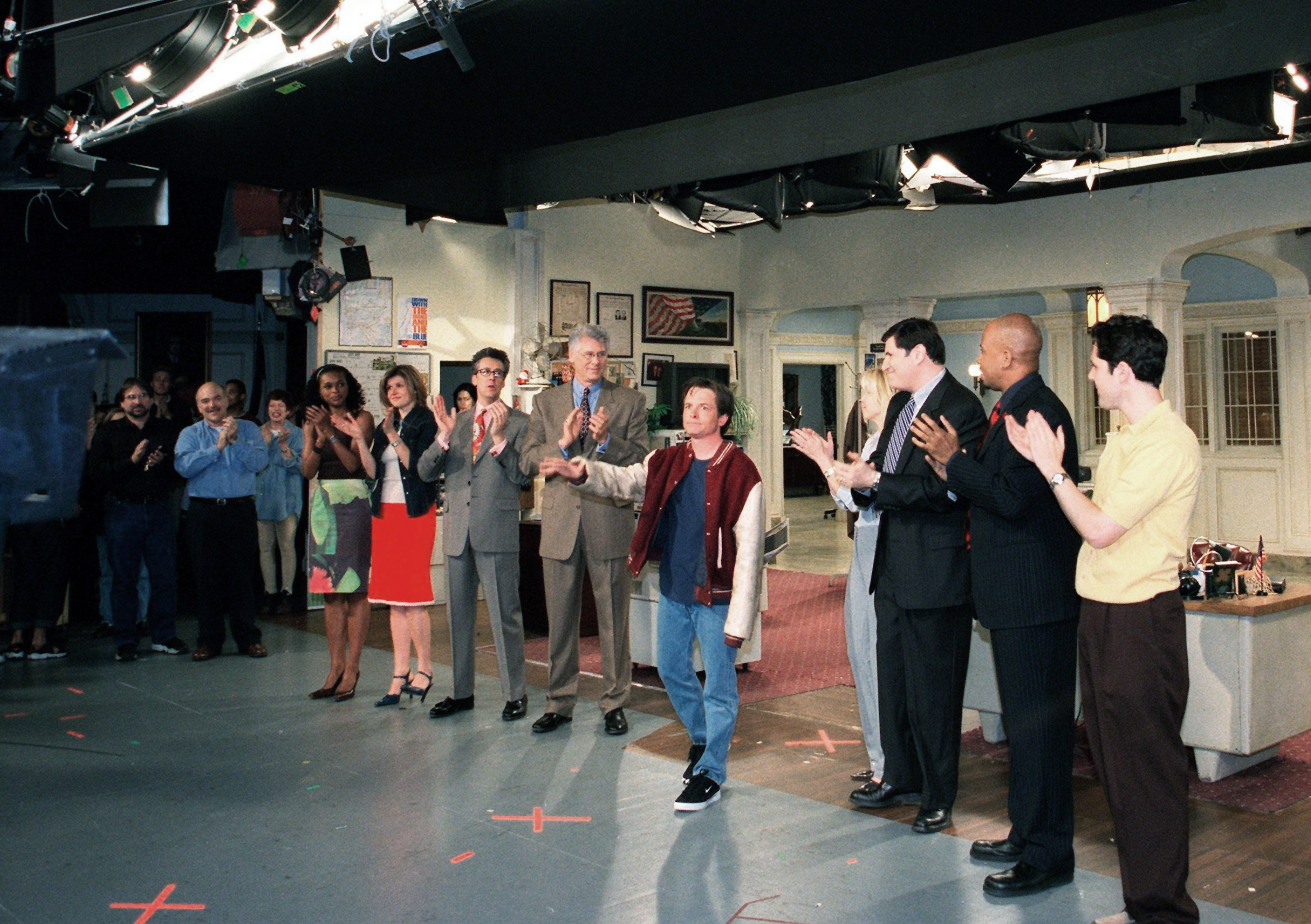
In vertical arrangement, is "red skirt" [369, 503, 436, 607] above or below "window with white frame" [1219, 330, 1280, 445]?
below

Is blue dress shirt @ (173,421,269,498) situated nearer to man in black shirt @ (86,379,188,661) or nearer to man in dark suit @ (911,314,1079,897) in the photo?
man in black shirt @ (86,379,188,661)

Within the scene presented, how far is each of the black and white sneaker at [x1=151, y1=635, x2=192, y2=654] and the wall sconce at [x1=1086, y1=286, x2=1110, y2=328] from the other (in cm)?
778

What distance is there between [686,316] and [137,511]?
6.48m

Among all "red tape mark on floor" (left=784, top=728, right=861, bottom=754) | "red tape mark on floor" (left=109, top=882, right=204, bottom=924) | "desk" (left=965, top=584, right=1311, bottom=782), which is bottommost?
"red tape mark on floor" (left=109, top=882, right=204, bottom=924)

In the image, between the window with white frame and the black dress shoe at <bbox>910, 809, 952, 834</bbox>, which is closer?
the black dress shoe at <bbox>910, 809, 952, 834</bbox>

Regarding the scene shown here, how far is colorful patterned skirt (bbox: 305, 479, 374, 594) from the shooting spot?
5598 mm

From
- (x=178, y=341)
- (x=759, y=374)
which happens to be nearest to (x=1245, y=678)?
(x=759, y=374)

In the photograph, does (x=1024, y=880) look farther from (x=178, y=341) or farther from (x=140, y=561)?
(x=178, y=341)

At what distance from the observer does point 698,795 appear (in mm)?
3984

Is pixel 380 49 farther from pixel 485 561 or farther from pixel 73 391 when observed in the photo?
pixel 73 391

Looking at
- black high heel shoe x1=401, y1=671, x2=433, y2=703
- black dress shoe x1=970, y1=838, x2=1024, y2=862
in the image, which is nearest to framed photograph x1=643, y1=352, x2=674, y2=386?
black high heel shoe x1=401, y1=671, x2=433, y2=703

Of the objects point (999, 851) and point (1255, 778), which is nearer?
point (999, 851)

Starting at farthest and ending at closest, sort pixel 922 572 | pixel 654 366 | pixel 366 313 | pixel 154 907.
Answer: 1. pixel 654 366
2. pixel 366 313
3. pixel 922 572
4. pixel 154 907

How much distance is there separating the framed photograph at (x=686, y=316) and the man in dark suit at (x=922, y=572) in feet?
25.7
